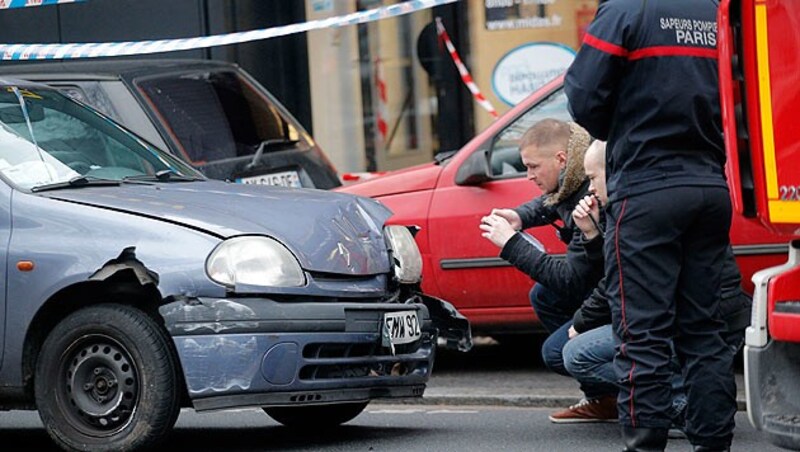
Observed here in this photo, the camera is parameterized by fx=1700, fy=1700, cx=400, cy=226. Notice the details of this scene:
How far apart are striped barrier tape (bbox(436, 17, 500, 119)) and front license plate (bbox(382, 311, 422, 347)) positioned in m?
6.36

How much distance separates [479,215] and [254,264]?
8.33 feet

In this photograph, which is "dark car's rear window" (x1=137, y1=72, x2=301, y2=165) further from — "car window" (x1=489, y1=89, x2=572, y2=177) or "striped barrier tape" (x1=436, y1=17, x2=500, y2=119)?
"striped barrier tape" (x1=436, y1=17, x2=500, y2=119)

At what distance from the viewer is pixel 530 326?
28.7 feet

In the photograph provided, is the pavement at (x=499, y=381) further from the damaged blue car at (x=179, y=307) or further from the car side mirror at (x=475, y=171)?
the damaged blue car at (x=179, y=307)

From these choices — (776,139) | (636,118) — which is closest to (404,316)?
(636,118)

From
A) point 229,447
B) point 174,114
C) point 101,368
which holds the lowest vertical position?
point 229,447

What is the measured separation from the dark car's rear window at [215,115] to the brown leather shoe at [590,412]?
2.93m

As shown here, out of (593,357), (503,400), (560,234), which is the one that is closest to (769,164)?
(593,357)

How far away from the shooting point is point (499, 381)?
8758 millimetres

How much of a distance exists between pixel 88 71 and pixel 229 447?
10.3 ft

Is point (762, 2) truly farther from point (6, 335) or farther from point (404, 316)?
point (6, 335)

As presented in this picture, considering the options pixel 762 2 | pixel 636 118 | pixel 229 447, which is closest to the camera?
pixel 762 2

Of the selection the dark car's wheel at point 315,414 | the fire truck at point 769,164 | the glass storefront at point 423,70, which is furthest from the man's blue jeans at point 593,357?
the glass storefront at point 423,70

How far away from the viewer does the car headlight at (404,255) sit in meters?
6.88
